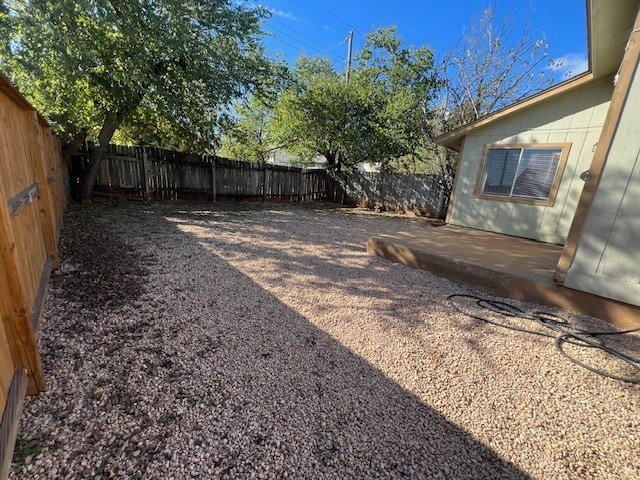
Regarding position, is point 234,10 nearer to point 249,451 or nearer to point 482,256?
point 482,256

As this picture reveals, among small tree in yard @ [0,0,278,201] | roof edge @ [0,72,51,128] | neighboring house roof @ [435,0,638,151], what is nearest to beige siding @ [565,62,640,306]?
neighboring house roof @ [435,0,638,151]

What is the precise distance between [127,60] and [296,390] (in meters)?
6.60

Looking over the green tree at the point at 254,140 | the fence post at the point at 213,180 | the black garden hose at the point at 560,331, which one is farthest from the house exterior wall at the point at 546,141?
the green tree at the point at 254,140

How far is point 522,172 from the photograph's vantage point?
5.97m

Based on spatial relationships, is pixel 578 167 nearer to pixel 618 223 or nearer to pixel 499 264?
pixel 499 264

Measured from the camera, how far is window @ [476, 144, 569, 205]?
5.60m

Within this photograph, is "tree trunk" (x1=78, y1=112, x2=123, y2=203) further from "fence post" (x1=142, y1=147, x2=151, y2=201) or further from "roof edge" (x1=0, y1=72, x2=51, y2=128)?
Result: "roof edge" (x1=0, y1=72, x2=51, y2=128)

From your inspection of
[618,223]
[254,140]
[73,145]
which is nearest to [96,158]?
[73,145]

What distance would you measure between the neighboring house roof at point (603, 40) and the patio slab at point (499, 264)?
2.80 meters

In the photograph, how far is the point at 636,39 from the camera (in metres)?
2.57

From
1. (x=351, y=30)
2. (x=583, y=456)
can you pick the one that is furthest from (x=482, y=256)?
(x=351, y=30)

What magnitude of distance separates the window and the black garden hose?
3.80 meters

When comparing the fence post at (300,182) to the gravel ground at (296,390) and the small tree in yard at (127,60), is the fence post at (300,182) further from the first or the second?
the gravel ground at (296,390)

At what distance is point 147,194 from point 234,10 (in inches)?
204
